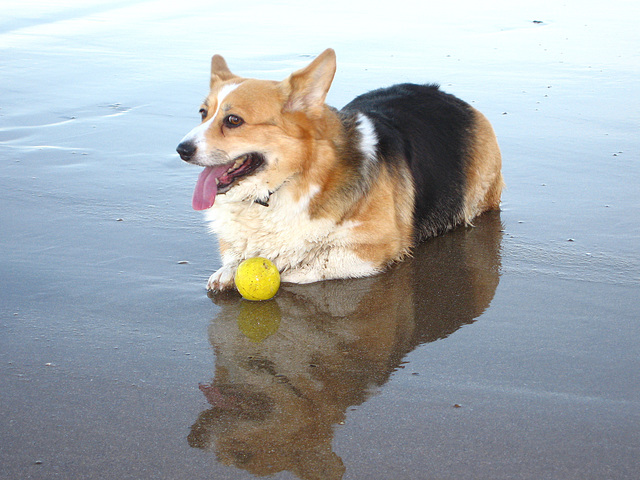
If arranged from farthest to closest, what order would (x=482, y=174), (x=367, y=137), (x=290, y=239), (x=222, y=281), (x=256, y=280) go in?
1. (x=482, y=174)
2. (x=367, y=137)
3. (x=290, y=239)
4. (x=222, y=281)
5. (x=256, y=280)

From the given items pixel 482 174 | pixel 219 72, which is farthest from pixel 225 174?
pixel 482 174

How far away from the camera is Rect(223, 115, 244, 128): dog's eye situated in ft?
11.7

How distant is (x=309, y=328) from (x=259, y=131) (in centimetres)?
99

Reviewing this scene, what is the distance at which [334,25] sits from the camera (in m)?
11.3

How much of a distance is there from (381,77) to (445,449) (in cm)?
613

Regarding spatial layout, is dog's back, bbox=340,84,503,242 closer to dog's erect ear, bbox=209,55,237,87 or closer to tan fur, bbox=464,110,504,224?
tan fur, bbox=464,110,504,224

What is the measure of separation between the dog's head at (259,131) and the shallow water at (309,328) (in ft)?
1.61

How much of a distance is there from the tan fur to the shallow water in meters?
0.10

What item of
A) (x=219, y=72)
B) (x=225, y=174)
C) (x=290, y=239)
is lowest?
(x=290, y=239)

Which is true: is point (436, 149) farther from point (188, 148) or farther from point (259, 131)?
point (188, 148)

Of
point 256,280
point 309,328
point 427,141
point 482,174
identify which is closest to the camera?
point 309,328

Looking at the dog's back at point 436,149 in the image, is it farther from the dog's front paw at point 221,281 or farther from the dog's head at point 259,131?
the dog's front paw at point 221,281

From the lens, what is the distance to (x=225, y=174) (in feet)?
12.0

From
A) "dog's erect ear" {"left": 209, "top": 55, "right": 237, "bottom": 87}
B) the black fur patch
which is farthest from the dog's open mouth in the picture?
the black fur patch
